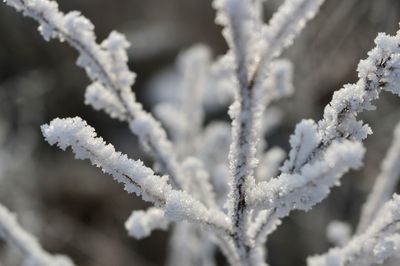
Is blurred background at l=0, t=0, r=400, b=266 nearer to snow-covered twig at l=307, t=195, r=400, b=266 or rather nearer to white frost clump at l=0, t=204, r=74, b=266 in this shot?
snow-covered twig at l=307, t=195, r=400, b=266

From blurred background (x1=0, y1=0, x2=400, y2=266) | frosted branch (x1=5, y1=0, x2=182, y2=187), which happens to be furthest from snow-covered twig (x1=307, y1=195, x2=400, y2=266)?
blurred background (x1=0, y1=0, x2=400, y2=266)

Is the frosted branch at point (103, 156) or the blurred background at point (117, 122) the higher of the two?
the blurred background at point (117, 122)

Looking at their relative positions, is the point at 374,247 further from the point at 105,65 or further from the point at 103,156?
the point at 105,65

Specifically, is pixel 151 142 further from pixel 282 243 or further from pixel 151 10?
pixel 151 10

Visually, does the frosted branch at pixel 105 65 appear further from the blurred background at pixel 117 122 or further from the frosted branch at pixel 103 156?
the blurred background at pixel 117 122

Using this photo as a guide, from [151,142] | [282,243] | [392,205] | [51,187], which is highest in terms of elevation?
[51,187]

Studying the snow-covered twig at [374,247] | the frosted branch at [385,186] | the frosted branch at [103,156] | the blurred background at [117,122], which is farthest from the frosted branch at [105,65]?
the blurred background at [117,122]

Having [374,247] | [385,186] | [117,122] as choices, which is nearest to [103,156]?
[374,247]

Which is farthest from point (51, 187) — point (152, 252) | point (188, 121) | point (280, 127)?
point (188, 121)
